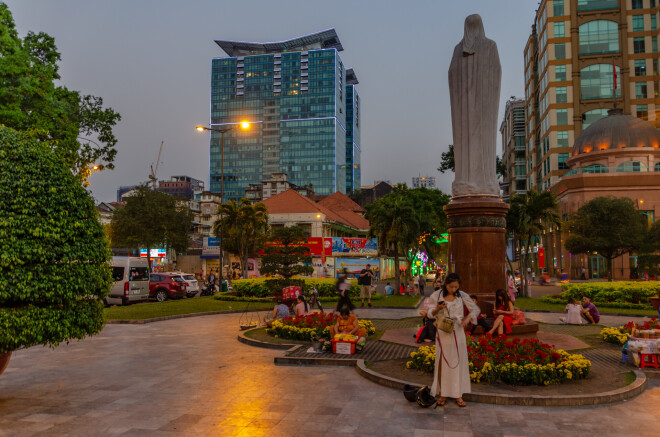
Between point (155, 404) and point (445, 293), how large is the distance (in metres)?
4.61

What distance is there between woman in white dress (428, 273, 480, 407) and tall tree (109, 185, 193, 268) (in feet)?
136

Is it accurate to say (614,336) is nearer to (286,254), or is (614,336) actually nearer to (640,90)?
(286,254)

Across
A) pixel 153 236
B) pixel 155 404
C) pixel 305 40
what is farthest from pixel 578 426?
pixel 305 40

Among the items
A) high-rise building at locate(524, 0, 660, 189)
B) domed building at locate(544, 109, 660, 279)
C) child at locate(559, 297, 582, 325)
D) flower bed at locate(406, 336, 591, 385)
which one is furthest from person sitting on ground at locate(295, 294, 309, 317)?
high-rise building at locate(524, 0, 660, 189)

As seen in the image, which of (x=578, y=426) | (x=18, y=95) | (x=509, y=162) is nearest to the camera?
(x=578, y=426)

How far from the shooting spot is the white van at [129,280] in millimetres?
25062

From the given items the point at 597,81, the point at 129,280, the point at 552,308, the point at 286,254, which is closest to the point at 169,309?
the point at 129,280

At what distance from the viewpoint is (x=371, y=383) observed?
339 inches

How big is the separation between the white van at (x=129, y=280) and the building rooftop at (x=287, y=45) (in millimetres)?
164019

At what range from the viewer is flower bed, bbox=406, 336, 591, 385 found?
815cm

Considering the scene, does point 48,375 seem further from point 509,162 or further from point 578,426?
point 509,162

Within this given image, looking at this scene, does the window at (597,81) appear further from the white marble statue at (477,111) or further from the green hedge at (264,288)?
the white marble statue at (477,111)

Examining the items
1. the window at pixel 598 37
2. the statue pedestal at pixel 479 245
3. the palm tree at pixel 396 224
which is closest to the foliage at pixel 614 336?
the statue pedestal at pixel 479 245

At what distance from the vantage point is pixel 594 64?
217ft
